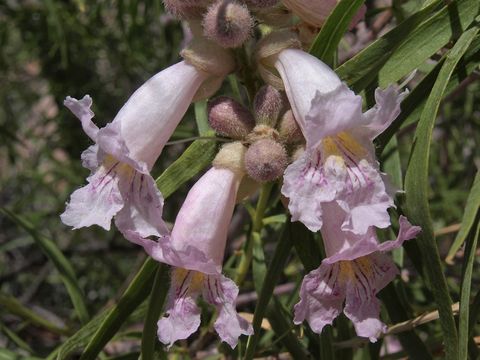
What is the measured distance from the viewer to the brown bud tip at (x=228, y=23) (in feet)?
3.42

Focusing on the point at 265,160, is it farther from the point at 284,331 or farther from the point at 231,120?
the point at 284,331

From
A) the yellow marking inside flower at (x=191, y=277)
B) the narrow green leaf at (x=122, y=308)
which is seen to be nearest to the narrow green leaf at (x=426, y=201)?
the yellow marking inside flower at (x=191, y=277)

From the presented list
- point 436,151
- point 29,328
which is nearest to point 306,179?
point 29,328

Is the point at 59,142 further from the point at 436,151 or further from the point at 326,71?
the point at 326,71

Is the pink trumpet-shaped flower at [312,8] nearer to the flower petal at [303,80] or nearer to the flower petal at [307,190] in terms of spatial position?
the flower petal at [303,80]

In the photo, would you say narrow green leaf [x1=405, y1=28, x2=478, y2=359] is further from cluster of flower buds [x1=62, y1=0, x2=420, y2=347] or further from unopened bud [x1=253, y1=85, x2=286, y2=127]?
unopened bud [x1=253, y1=85, x2=286, y2=127]

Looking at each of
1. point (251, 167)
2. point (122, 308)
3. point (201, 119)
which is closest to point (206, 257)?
point (251, 167)

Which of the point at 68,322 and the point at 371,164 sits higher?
the point at 371,164

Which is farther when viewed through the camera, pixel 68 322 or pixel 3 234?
pixel 3 234

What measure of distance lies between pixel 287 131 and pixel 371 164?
154mm

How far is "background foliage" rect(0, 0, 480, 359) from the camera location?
1.07 m

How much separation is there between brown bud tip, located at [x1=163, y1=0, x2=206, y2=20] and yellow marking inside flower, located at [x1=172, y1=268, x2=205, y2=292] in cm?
39

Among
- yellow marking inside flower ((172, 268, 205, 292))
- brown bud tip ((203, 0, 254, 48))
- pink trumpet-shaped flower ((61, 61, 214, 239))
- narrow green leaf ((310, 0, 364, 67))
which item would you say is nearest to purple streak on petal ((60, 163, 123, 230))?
pink trumpet-shaped flower ((61, 61, 214, 239))

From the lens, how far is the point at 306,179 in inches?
37.8
